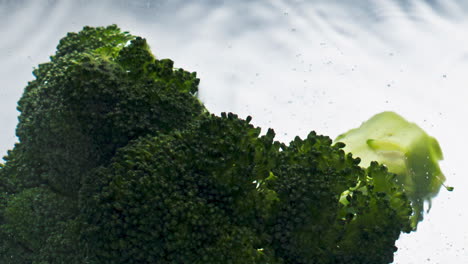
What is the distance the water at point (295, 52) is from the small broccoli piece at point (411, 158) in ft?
0.83

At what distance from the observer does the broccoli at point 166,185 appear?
0.86 m

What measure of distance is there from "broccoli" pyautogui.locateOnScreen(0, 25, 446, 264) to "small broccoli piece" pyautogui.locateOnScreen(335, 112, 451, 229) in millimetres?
189

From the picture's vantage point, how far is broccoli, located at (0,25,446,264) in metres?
0.86

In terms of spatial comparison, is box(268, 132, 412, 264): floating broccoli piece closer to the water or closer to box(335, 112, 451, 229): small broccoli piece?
box(335, 112, 451, 229): small broccoli piece

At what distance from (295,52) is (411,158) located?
0.54 meters

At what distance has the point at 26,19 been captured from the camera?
5.72 ft

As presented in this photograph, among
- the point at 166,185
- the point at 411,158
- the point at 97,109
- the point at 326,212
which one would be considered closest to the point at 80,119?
the point at 97,109

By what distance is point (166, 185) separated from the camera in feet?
2.82

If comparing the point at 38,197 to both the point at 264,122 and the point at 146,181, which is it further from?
the point at 264,122

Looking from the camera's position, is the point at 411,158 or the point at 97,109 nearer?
the point at 97,109

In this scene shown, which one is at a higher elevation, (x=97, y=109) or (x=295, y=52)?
(x=295, y=52)

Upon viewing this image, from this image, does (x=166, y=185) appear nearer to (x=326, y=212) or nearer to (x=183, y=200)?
(x=183, y=200)

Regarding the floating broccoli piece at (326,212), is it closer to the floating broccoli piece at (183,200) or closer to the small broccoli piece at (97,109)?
the floating broccoli piece at (183,200)

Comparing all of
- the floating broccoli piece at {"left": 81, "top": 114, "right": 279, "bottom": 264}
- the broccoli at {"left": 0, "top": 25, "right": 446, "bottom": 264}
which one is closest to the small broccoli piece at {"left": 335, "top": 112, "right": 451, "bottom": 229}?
the broccoli at {"left": 0, "top": 25, "right": 446, "bottom": 264}
